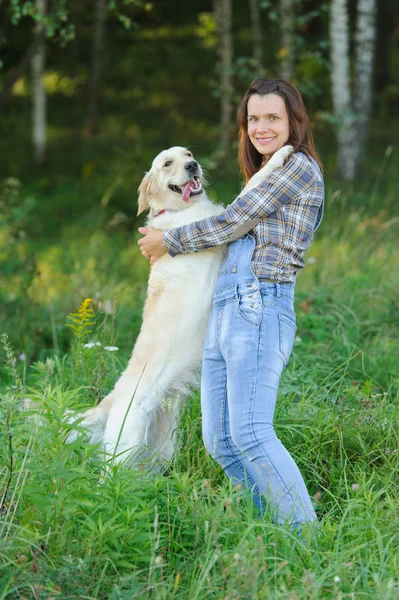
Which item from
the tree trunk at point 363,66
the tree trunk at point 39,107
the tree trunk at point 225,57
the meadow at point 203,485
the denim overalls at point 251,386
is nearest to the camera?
the meadow at point 203,485

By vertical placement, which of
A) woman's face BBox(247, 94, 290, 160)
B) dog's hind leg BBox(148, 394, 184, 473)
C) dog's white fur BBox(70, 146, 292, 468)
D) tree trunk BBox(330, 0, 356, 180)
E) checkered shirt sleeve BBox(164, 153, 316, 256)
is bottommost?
dog's hind leg BBox(148, 394, 184, 473)

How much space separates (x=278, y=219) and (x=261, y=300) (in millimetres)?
359

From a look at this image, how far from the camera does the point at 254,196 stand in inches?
124

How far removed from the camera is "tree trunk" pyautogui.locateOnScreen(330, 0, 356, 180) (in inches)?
401

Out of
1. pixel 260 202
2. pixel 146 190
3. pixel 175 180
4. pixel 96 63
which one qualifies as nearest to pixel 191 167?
pixel 175 180

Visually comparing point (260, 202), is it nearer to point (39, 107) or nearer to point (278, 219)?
point (278, 219)

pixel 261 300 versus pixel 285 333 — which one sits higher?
pixel 261 300

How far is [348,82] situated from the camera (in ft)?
35.8

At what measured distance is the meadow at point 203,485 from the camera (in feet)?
8.44

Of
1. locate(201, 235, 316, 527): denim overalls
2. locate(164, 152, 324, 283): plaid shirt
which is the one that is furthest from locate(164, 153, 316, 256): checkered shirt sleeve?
locate(201, 235, 316, 527): denim overalls

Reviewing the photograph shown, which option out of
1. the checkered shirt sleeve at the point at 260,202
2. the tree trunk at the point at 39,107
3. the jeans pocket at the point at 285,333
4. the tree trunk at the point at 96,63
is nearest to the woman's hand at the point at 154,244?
the checkered shirt sleeve at the point at 260,202

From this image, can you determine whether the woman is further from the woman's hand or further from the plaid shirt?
the woman's hand

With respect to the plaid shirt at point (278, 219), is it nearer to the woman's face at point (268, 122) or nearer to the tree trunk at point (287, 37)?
the woman's face at point (268, 122)

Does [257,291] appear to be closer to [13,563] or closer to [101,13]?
[13,563]
